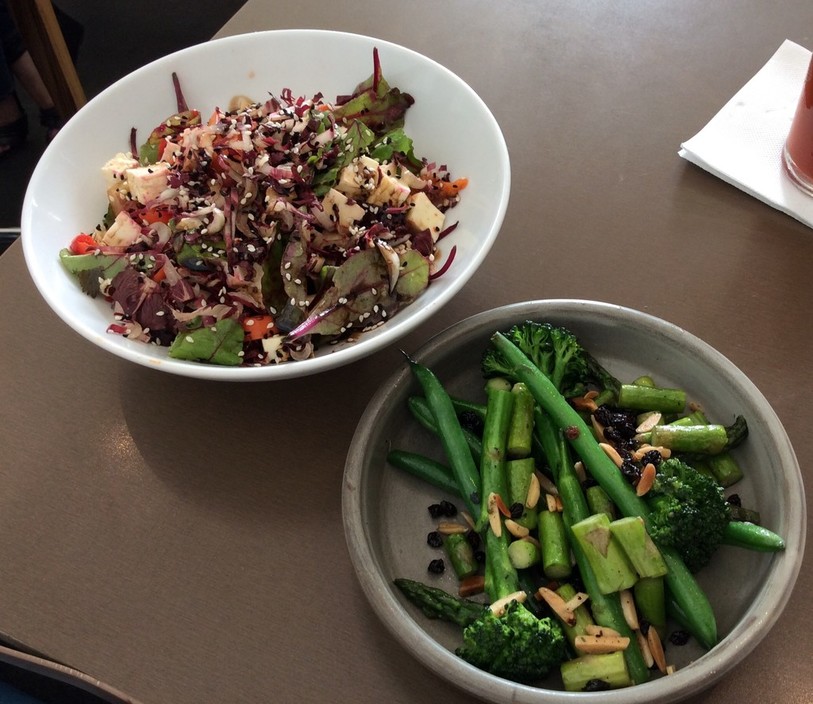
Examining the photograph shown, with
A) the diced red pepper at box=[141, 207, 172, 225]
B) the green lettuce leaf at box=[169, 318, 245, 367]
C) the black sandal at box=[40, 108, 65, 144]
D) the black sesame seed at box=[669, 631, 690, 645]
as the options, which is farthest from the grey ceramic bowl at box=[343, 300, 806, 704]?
the black sandal at box=[40, 108, 65, 144]

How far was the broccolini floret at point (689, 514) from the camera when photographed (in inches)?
33.2

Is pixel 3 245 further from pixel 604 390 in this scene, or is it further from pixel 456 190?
pixel 604 390

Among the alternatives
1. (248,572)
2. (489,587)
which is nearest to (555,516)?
(489,587)

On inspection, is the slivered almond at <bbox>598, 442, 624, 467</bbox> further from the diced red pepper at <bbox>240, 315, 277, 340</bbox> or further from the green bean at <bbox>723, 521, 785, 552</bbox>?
the diced red pepper at <bbox>240, 315, 277, 340</bbox>

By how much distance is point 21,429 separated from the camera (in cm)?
112

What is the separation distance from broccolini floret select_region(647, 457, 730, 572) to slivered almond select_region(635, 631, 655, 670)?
0.35ft

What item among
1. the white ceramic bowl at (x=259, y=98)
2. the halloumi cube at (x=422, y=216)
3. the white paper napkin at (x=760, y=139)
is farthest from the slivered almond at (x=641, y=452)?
the white paper napkin at (x=760, y=139)

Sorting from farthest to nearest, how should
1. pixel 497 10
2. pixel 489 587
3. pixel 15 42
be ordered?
pixel 15 42, pixel 497 10, pixel 489 587

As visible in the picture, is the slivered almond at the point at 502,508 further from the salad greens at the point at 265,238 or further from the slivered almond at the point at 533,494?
the salad greens at the point at 265,238

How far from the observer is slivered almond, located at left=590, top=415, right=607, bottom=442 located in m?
0.99

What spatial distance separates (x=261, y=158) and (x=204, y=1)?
2.83 m

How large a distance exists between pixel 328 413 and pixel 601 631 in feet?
1.67

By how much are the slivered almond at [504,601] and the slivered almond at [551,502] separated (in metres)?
0.12

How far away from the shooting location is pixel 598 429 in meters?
1.00
